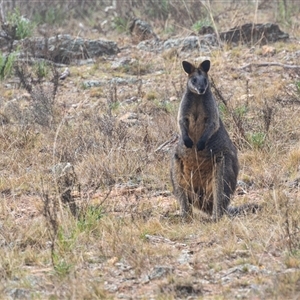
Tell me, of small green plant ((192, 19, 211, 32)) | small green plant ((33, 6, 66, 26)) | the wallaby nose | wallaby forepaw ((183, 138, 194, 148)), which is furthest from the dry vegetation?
small green plant ((33, 6, 66, 26))

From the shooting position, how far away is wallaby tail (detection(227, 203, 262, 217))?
6.00 meters

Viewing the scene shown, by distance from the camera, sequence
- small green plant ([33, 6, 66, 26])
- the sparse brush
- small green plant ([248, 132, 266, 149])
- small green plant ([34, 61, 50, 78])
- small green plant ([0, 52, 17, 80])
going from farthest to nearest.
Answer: small green plant ([33, 6, 66, 26])
small green plant ([34, 61, 50, 78])
small green plant ([0, 52, 17, 80])
the sparse brush
small green plant ([248, 132, 266, 149])

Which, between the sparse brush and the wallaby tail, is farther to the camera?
the sparse brush

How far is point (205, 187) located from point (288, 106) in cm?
323

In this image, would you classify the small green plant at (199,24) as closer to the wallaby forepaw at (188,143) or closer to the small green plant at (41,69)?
the small green plant at (41,69)

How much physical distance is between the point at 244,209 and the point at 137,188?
4.42 feet

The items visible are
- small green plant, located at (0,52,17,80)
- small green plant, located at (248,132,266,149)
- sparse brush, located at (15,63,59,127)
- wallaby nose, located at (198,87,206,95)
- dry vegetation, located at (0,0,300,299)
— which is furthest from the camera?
small green plant, located at (0,52,17,80)

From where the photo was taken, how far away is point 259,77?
10945 millimetres

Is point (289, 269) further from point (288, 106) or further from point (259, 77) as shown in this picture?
point (259, 77)

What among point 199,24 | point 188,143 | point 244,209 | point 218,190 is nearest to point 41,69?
point 199,24

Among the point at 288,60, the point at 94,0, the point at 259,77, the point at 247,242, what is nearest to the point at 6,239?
the point at 247,242

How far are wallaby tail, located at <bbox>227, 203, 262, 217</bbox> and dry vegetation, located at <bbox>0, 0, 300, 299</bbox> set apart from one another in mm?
102

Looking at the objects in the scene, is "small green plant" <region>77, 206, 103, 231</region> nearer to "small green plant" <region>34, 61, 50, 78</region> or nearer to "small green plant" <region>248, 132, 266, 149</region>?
"small green plant" <region>248, 132, 266, 149</region>

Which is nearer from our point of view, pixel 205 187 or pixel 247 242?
pixel 247 242
